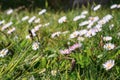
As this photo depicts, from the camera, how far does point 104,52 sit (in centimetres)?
236

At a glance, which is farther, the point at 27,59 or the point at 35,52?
the point at 35,52

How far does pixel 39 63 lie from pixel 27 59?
0.31 ft

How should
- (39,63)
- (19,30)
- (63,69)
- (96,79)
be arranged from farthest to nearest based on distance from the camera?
(19,30), (39,63), (63,69), (96,79)

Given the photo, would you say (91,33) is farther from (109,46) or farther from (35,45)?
(35,45)

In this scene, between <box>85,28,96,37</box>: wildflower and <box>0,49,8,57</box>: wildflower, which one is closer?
<box>85,28,96,37</box>: wildflower

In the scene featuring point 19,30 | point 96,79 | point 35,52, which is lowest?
point 96,79

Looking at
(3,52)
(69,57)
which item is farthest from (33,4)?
(69,57)

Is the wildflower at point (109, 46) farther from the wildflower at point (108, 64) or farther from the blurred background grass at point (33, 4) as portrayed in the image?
the blurred background grass at point (33, 4)

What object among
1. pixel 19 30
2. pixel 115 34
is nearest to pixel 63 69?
pixel 115 34

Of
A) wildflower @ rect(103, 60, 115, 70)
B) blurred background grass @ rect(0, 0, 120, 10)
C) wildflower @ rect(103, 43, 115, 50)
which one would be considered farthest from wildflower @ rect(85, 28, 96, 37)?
blurred background grass @ rect(0, 0, 120, 10)

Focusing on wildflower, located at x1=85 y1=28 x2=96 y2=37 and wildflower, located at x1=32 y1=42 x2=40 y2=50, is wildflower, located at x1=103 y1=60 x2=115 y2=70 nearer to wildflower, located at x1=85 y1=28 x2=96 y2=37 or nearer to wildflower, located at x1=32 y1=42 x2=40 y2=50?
wildflower, located at x1=85 y1=28 x2=96 y2=37

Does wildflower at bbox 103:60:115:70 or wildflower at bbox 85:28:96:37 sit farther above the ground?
wildflower at bbox 85:28:96:37

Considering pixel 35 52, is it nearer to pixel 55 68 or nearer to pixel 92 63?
pixel 55 68

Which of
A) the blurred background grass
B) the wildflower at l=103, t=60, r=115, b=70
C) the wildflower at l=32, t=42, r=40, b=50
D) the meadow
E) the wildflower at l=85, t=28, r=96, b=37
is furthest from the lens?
the blurred background grass
